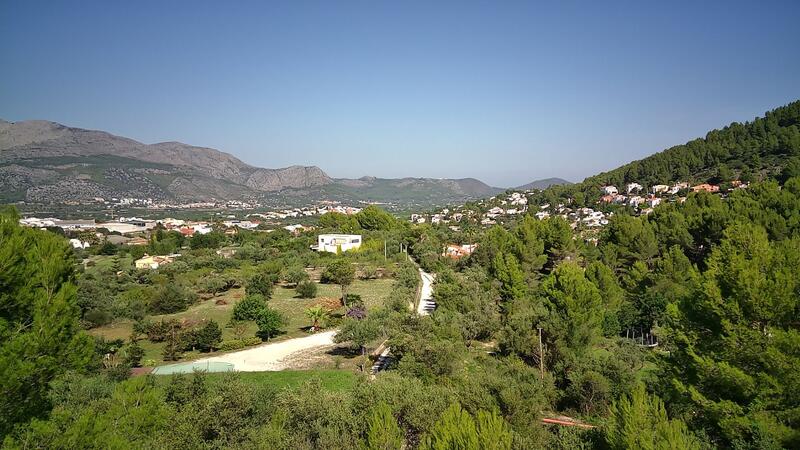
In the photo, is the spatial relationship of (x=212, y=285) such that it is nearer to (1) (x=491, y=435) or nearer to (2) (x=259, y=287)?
(2) (x=259, y=287)

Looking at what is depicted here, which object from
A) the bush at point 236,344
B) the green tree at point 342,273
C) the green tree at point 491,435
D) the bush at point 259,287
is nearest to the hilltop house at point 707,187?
the green tree at point 342,273

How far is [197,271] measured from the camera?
151 ft

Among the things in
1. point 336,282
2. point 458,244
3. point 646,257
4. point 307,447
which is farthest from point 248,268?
point 307,447

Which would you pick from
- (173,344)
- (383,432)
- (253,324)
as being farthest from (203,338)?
(383,432)

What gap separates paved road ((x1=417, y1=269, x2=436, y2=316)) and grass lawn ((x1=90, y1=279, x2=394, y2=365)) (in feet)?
9.66

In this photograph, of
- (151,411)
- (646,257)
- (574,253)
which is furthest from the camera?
(574,253)

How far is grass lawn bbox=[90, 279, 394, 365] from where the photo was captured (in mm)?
27409

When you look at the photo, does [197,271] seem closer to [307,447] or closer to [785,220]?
[307,447]

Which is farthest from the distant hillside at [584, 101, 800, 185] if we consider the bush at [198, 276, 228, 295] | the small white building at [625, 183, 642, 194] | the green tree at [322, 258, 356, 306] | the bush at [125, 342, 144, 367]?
the bush at [125, 342, 144, 367]

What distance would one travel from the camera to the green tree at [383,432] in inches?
348

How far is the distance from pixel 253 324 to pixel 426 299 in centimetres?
1358

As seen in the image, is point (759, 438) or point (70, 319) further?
point (70, 319)

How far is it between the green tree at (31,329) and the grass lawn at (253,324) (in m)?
13.8

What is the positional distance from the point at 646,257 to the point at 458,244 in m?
30.7
